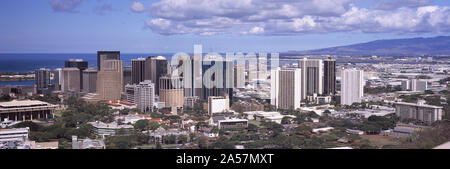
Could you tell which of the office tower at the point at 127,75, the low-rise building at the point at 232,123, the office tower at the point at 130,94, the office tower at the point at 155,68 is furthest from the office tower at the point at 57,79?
the low-rise building at the point at 232,123

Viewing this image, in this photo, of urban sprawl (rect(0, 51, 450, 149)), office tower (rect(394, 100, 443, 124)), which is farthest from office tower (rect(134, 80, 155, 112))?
office tower (rect(394, 100, 443, 124))

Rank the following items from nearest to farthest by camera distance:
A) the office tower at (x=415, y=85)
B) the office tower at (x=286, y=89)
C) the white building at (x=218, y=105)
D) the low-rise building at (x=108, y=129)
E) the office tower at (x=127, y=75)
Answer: the low-rise building at (x=108, y=129) → the white building at (x=218, y=105) → the office tower at (x=286, y=89) → the office tower at (x=415, y=85) → the office tower at (x=127, y=75)

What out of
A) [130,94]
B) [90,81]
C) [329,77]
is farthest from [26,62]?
[329,77]

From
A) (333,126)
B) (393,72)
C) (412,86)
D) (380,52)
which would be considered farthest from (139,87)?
(380,52)

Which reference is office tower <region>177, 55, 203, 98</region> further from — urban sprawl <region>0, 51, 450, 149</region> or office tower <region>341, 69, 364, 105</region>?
office tower <region>341, 69, 364, 105</region>

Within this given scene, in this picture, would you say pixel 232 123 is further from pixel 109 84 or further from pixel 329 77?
pixel 329 77

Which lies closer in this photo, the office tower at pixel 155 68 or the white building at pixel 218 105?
the white building at pixel 218 105

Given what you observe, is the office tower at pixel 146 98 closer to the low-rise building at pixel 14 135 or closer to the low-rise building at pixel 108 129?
the low-rise building at pixel 108 129
